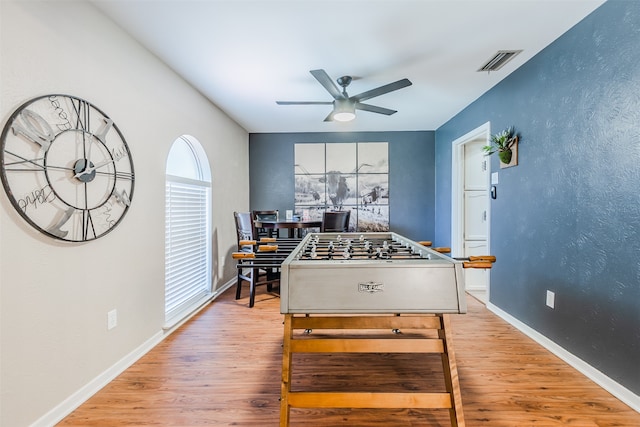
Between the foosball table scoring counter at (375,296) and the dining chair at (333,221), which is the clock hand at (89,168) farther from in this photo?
the dining chair at (333,221)

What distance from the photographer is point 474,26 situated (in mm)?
2047

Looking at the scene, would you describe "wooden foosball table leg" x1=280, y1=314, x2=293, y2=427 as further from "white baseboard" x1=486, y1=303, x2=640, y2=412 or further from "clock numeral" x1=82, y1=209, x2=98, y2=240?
"white baseboard" x1=486, y1=303, x2=640, y2=412

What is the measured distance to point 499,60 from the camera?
2533 millimetres

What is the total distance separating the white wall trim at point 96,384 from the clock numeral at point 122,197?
108 centimetres

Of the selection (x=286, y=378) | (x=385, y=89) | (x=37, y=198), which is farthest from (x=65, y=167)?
(x=385, y=89)

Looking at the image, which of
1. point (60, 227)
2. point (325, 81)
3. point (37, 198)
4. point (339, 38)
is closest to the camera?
point (37, 198)

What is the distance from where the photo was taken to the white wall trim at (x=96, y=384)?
152cm

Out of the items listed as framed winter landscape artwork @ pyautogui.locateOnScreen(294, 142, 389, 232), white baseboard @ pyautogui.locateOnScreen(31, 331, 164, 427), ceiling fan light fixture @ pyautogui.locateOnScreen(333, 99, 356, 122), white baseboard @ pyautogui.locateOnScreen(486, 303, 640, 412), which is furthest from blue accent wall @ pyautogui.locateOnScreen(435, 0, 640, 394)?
white baseboard @ pyautogui.locateOnScreen(31, 331, 164, 427)

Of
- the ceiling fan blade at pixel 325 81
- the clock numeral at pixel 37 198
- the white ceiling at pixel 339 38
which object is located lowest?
the clock numeral at pixel 37 198

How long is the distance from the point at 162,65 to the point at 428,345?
2.88m

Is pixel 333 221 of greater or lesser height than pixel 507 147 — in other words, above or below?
below

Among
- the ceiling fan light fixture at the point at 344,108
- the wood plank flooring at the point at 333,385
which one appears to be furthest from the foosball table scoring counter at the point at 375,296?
the ceiling fan light fixture at the point at 344,108

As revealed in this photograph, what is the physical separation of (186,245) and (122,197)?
111 centimetres

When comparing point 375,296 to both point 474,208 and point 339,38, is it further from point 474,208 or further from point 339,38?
point 474,208
